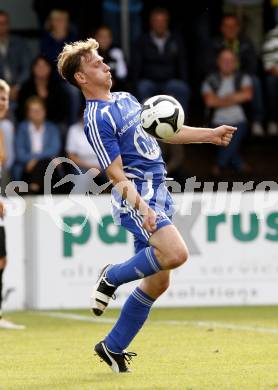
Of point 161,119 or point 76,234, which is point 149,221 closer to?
point 161,119

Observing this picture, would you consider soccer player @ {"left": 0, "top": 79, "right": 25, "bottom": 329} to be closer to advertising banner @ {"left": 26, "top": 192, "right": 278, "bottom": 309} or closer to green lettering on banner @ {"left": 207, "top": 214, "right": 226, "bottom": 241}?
advertising banner @ {"left": 26, "top": 192, "right": 278, "bottom": 309}

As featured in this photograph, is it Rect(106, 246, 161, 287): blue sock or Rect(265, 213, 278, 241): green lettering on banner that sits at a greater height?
Rect(106, 246, 161, 287): blue sock

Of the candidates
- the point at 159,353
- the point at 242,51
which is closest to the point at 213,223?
the point at 242,51

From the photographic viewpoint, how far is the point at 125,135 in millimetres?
7410

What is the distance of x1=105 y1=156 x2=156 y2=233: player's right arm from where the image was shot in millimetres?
7102

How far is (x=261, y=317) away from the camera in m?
11.4

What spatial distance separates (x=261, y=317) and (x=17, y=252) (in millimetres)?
2826

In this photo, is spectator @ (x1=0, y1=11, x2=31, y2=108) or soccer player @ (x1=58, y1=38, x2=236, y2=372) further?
spectator @ (x1=0, y1=11, x2=31, y2=108)

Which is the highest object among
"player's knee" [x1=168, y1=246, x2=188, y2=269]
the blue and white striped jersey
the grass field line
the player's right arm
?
the blue and white striped jersey

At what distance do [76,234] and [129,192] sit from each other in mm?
5588

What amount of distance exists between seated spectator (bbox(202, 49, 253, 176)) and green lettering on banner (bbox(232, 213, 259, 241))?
2.60 metres

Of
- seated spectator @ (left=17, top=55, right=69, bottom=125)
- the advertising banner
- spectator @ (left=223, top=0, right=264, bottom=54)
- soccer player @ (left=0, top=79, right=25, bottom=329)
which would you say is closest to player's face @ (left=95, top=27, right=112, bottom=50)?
seated spectator @ (left=17, top=55, right=69, bottom=125)

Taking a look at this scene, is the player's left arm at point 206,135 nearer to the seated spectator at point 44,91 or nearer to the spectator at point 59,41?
the seated spectator at point 44,91

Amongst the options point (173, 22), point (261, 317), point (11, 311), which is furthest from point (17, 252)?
point (173, 22)
